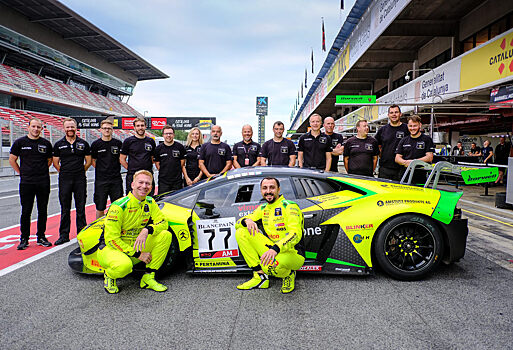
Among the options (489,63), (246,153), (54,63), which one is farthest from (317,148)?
(54,63)

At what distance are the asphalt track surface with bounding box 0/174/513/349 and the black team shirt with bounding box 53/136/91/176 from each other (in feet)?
5.27

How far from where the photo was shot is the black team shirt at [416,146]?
193 inches

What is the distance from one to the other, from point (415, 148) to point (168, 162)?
148 inches

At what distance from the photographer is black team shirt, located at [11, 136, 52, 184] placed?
4555 millimetres

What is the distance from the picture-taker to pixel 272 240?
3162 mm

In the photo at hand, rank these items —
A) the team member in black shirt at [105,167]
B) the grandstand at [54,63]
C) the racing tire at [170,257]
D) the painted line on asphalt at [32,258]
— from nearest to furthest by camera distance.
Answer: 1. the racing tire at [170,257]
2. the painted line on asphalt at [32,258]
3. the team member in black shirt at [105,167]
4. the grandstand at [54,63]

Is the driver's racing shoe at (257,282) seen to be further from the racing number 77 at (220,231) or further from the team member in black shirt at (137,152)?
the team member in black shirt at (137,152)

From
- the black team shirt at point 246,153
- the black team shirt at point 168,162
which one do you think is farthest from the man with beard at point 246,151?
the black team shirt at point 168,162

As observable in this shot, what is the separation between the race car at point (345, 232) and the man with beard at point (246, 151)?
2.59 m

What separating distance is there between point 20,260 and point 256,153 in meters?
3.72

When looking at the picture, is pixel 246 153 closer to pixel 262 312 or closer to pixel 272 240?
pixel 272 240

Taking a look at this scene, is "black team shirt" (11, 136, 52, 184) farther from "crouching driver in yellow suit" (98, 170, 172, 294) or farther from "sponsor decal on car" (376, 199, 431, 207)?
"sponsor decal on car" (376, 199, 431, 207)

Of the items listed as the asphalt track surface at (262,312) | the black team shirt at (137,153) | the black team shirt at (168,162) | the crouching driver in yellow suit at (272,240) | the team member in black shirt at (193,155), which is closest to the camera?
the asphalt track surface at (262,312)

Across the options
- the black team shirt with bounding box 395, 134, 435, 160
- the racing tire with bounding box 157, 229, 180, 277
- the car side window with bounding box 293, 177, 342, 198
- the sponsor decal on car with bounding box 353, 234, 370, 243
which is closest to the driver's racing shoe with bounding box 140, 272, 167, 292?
the racing tire with bounding box 157, 229, 180, 277
